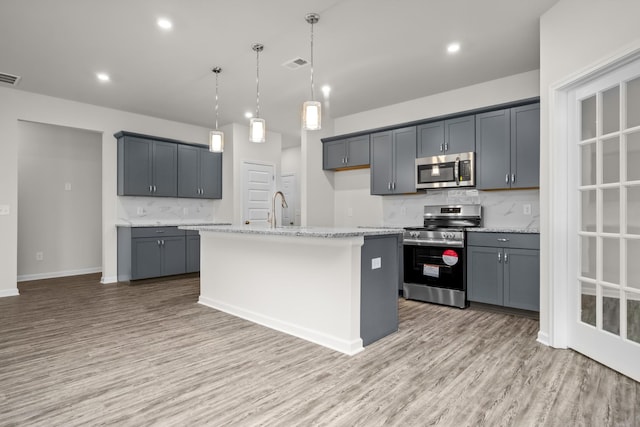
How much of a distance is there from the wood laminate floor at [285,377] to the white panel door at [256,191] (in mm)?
3341

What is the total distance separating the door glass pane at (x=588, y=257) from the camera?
260 centimetres

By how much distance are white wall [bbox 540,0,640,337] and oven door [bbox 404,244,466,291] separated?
117 cm

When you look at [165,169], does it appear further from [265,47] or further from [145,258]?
[265,47]

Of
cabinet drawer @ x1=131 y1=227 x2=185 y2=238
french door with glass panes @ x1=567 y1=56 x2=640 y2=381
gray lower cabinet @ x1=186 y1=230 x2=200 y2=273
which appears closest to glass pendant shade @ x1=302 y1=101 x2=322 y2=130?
french door with glass panes @ x1=567 y1=56 x2=640 y2=381

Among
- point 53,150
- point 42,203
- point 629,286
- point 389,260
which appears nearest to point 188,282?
point 42,203

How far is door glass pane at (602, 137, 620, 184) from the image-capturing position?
2424 millimetres

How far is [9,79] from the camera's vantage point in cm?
443

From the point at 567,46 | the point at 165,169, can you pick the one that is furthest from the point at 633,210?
the point at 165,169

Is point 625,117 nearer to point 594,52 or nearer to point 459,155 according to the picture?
point 594,52

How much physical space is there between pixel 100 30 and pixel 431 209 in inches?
162

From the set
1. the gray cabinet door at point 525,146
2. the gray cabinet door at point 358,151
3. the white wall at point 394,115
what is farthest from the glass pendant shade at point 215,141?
the gray cabinet door at point 525,146

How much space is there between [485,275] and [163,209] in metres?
5.08

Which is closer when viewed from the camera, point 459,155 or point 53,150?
point 459,155

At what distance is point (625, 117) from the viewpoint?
237cm
